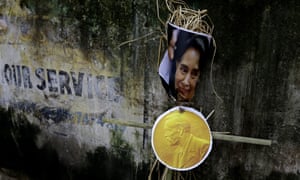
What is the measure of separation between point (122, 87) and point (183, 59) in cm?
101

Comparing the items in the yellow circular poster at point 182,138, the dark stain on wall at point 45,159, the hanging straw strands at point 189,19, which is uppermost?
the hanging straw strands at point 189,19

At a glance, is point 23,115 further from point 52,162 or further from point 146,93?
point 146,93

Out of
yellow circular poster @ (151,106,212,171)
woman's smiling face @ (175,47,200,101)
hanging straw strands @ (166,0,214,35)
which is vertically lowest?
yellow circular poster @ (151,106,212,171)

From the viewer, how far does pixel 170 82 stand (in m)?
2.76

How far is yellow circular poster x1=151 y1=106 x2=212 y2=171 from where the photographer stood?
2711 millimetres

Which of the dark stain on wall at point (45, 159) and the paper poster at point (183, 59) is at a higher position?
the paper poster at point (183, 59)

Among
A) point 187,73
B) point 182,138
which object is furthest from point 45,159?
point 187,73

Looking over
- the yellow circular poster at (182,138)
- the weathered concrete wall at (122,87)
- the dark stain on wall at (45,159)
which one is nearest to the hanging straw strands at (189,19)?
the weathered concrete wall at (122,87)

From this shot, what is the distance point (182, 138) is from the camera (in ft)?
8.88

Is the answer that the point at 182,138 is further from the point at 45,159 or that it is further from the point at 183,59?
the point at 45,159

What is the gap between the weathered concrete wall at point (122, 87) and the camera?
9.83 ft

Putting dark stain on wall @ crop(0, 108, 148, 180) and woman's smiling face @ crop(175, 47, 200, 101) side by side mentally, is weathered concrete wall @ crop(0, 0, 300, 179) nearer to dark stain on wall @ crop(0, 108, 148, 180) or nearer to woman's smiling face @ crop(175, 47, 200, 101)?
dark stain on wall @ crop(0, 108, 148, 180)

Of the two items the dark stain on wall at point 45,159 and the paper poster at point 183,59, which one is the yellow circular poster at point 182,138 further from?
the dark stain on wall at point 45,159

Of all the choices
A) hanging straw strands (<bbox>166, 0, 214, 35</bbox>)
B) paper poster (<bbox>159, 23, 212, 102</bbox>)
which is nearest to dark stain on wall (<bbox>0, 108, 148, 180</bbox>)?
paper poster (<bbox>159, 23, 212, 102</bbox>)
